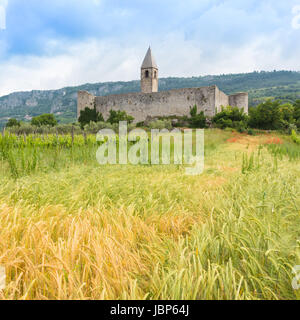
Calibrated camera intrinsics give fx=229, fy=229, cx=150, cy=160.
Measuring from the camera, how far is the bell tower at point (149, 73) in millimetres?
30531

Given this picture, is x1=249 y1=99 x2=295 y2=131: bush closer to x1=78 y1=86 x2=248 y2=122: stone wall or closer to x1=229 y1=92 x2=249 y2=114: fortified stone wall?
x1=78 y1=86 x2=248 y2=122: stone wall

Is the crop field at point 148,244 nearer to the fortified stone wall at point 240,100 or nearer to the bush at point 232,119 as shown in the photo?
the bush at point 232,119

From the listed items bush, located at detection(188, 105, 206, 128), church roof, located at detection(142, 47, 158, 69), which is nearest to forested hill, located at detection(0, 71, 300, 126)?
church roof, located at detection(142, 47, 158, 69)

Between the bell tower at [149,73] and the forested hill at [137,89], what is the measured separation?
40.9 meters

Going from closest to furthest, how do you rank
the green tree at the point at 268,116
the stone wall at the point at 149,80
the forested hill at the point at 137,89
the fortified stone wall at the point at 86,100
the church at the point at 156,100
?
the green tree at the point at 268,116, the church at the point at 156,100, the stone wall at the point at 149,80, the fortified stone wall at the point at 86,100, the forested hill at the point at 137,89

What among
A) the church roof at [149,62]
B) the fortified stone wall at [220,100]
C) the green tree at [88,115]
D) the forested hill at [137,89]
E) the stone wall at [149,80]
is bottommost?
the green tree at [88,115]

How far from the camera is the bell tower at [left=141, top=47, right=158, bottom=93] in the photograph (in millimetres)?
30531

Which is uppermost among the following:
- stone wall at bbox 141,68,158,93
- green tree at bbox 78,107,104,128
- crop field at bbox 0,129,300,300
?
stone wall at bbox 141,68,158,93

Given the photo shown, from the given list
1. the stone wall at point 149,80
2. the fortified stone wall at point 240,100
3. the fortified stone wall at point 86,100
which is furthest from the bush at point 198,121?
the fortified stone wall at point 86,100

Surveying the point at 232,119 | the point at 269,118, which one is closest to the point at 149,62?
the point at 232,119

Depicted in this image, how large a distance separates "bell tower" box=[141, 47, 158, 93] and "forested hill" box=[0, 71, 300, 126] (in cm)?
4087
